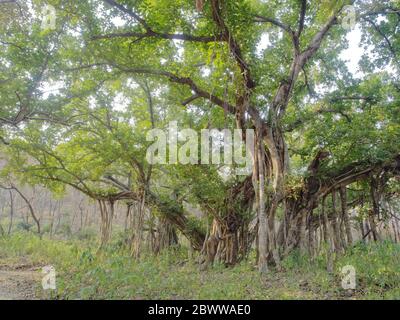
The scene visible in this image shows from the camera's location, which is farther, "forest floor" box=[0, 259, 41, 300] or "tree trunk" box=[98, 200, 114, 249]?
"tree trunk" box=[98, 200, 114, 249]

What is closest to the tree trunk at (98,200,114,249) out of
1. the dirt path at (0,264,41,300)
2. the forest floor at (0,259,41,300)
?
the forest floor at (0,259,41,300)

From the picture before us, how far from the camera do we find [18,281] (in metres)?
5.76

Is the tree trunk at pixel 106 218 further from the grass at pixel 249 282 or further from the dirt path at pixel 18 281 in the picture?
the grass at pixel 249 282

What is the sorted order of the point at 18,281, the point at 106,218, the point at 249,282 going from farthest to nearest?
the point at 106,218 → the point at 18,281 → the point at 249,282

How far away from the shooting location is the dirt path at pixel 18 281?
4.70 meters

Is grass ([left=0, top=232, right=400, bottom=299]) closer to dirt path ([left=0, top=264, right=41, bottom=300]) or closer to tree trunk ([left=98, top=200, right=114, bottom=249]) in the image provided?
dirt path ([left=0, top=264, right=41, bottom=300])

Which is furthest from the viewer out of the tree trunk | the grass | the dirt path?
the tree trunk

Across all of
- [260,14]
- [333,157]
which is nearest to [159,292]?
[333,157]

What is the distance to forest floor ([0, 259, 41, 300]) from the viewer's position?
15.4ft

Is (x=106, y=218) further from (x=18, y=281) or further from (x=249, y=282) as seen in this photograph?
(x=249, y=282)

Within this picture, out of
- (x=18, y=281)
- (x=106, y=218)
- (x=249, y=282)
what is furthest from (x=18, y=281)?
(x=106, y=218)

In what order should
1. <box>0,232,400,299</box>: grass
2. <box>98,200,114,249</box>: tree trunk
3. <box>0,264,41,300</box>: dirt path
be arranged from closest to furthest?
1. <box>0,232,400,299</box>: grass
2. <box>0,264,41,300</box>: dirt path
3. <box>98,200,114,249</box>: tree trunk

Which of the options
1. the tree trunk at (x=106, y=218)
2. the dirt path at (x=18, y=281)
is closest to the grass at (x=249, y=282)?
the dirt path at (x=18, y=281)
